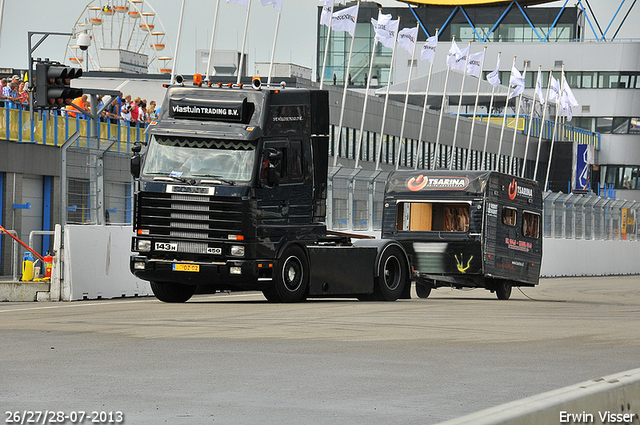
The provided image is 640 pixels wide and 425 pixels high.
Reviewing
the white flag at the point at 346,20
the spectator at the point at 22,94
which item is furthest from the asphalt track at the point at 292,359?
the white flag at the point at 346,20

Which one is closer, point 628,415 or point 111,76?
point 628,415

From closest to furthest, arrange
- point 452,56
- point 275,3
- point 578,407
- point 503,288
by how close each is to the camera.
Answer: point 578,407 < point 503,288 < point 275,3 < point 452,56


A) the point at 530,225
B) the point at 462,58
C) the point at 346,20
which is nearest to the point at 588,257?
the point at 462,58

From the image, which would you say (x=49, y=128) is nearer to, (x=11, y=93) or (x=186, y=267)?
Answer: (x=11, y=93)

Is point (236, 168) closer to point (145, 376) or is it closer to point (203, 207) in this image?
point (203, 207)

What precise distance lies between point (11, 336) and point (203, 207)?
6.11 metres

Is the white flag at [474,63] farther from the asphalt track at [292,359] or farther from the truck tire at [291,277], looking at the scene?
the asphalt track at [292,359]

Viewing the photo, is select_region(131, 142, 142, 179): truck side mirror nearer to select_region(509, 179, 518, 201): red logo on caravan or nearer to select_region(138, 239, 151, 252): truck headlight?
select_region(138, 239, 151, 252): truck headlight

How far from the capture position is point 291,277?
64.4ft

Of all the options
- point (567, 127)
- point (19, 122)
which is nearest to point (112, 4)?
point (567, 127)

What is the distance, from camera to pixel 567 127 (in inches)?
3548

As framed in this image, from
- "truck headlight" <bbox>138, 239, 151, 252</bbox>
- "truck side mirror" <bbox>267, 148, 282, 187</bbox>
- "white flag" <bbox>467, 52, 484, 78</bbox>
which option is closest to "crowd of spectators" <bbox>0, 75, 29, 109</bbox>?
"truck headlight" <bbox>138, 239, 151, 252</bbox>

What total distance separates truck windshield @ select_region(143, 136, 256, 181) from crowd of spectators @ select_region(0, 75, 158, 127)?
1064 centimetres

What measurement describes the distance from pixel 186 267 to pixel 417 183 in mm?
7771
